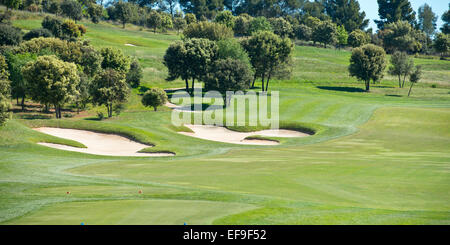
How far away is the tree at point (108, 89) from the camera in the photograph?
6644cm

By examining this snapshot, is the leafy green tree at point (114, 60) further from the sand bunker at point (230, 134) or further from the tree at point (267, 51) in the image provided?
the sand bunker at point (230, 134)

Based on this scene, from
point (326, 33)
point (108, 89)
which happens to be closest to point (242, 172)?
point (108, 89)

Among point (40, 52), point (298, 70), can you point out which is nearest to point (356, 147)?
point (40, 52)

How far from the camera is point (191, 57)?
89.6 metres

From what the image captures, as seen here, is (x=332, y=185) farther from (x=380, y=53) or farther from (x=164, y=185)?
(x=380, y=53)

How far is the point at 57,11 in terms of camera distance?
150 metres

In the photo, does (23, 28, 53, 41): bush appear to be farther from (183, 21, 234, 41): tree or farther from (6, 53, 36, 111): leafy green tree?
(183, 21, 234, 41): tree

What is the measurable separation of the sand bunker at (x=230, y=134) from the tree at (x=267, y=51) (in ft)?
113

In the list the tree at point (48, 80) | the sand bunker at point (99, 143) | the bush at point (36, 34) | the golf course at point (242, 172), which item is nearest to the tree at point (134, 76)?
the golf course at point (242, 172)

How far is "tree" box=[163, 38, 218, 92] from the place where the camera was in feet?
293

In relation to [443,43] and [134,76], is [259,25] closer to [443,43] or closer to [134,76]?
[443,43]

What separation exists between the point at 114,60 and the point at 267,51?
31629 mm

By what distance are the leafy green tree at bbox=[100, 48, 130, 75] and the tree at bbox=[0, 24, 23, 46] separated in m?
23.2
